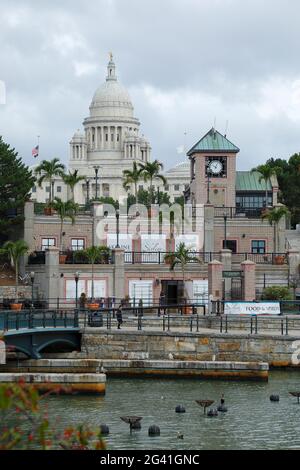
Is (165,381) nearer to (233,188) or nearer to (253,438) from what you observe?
(253,438)

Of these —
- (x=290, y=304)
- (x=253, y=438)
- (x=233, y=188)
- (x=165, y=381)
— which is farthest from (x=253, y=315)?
(x=233, y=188)

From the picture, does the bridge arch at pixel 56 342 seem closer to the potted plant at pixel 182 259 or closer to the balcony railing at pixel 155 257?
the potted plant at pixel 182 259

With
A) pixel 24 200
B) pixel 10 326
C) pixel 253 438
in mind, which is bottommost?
pixel 253 438

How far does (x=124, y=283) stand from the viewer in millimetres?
74625

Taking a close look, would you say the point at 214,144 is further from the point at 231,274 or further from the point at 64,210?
the point at 231,274

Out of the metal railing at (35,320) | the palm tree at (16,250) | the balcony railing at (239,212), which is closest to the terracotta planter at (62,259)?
the palm tree at (16,250)

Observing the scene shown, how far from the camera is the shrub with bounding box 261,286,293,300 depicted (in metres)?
71.6

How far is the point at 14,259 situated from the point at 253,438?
39157mm

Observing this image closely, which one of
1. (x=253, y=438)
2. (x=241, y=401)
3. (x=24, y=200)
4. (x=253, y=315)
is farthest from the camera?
(x=24, y=200)

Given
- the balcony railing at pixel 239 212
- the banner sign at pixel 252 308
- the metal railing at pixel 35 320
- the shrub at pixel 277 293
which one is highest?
the balcony railing at pixel 239 212

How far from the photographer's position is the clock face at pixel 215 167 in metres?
88.4

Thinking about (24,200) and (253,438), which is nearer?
(253,438)

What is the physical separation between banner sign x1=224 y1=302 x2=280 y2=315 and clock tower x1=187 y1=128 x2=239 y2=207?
85.6 feet

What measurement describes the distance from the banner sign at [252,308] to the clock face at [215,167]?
90.3 ft
